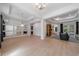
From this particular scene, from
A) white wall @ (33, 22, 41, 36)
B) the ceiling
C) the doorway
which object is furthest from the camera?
white wall @ (33, 22, 41, 36)

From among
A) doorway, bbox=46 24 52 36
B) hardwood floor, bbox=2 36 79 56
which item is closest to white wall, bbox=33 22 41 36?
hardwood floor, bbox=2 36 79 56

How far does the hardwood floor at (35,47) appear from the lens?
256cm

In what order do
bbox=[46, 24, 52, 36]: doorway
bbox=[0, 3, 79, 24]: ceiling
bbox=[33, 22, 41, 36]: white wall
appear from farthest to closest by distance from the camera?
bbox=[33, 22, 41, 36]: white wall → bbox=[46, 24, 52, 36]: doorway → bbox=[0, 3, 79, 24]: ceiling

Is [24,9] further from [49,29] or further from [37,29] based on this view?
[49,29]

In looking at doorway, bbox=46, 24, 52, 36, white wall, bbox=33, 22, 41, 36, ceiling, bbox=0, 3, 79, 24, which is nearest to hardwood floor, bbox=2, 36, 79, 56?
white wall, bbox=33, 22, 41, 36

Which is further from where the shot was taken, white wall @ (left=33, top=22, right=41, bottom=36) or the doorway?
white wall @ (left=33, top=22, right=41, bottom=36)

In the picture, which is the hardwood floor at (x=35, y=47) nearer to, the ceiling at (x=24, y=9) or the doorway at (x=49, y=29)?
the doorway at (x=49, y=29)

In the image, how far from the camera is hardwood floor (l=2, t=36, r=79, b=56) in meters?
2.56

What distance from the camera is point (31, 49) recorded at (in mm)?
2801

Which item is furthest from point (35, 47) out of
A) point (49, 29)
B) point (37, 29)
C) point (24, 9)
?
point (24, 9)

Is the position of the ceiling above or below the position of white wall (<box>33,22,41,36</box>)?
above

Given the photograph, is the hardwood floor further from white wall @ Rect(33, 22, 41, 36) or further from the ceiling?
the ceiling

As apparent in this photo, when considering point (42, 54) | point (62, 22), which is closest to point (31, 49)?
point (42, 54)

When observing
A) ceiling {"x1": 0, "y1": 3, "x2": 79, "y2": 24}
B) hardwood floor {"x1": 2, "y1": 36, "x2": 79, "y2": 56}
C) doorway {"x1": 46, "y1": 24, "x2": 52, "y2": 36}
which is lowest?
hardwood floor {"x1": 2, "y1": 36, "x2": 79, "y2": 56}
